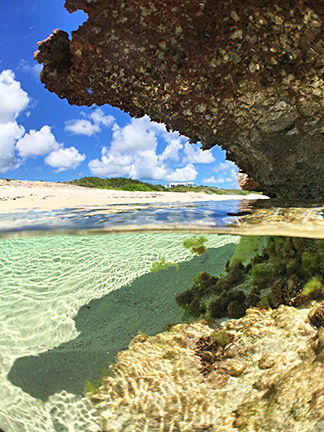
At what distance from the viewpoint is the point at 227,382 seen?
3.85 metres

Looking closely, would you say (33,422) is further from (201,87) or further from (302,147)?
(302,147)

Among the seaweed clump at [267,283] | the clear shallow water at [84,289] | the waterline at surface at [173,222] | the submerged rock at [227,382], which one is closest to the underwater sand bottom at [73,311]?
the clear shallow water at [84,289]

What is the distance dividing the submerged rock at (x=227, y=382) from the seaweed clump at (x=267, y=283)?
1.57 feet

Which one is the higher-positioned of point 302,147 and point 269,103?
point 269,103

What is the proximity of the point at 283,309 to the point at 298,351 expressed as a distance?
0.94 meters

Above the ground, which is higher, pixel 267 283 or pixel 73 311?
pixel 267 283

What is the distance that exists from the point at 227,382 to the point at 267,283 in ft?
8.84

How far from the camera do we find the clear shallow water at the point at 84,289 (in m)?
3.95

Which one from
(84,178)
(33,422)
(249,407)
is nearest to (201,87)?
(249,407)

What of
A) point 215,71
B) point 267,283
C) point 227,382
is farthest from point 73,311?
point 215,71

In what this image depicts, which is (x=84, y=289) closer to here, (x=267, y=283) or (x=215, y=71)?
(x=267, y=283)

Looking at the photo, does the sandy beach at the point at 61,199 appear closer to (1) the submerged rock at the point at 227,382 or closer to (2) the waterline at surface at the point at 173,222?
(2) the waterline at surface at the point at 173,222

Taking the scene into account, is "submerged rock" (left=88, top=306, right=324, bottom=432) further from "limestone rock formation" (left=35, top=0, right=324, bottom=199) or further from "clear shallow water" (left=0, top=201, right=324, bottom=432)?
"limestone rock formation" (left=35, top=0, right=324, bottom=199)

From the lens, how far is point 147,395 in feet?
12.4
